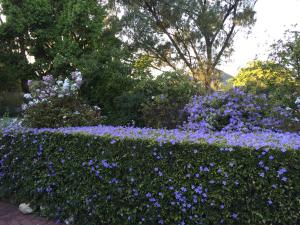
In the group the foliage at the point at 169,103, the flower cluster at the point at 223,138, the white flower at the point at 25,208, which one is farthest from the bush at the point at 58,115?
the flower cluster at the point at 223,138

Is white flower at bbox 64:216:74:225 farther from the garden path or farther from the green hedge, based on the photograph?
the garden path

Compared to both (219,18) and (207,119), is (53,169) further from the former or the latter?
(219,18)

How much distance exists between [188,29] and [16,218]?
44.2 feet

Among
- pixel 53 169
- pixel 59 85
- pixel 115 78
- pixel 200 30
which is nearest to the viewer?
pixel 53 169

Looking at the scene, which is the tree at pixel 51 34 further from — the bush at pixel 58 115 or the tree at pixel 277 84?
the bush at pixel 58 115

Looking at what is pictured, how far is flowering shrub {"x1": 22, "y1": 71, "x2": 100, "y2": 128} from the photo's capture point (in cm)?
580

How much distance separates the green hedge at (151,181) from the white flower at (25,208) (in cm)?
8

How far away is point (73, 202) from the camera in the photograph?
3930 millimetres

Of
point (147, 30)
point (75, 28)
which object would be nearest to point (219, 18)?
point (147, 30)

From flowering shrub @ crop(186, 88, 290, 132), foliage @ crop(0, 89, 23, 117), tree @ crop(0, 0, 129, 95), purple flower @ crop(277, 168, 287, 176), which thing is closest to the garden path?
flowering shrub @ crop(186, 88, 290, 132)

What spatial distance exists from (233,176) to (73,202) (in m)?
2.02

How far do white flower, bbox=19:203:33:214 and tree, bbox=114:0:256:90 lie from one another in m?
12.4

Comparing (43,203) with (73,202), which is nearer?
(73,202)

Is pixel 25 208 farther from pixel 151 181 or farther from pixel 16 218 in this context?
pixel 151 181
